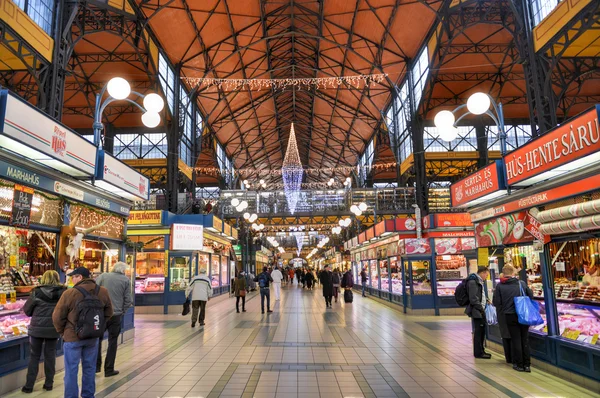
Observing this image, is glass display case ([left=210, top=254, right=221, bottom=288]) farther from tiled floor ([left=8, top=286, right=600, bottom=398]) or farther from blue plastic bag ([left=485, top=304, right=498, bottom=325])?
blue plastic bag ([left=485, top=304, right=498, bottom=325])

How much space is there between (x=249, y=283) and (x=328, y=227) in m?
11.8

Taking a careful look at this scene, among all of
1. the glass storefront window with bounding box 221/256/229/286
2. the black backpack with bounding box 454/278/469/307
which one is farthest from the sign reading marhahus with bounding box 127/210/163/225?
the black backpack with bounding box 454/278/469/307

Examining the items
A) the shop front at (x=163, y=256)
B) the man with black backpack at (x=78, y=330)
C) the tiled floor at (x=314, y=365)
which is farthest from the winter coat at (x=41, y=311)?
the shop front at (x=163, y=256)

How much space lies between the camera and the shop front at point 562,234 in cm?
510

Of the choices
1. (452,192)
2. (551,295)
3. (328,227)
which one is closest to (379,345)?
(551,295)

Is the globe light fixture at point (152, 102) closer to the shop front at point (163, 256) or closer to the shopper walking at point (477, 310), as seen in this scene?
the shopper walking at point (477, 310)

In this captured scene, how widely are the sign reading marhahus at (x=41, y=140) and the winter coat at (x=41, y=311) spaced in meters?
1.89

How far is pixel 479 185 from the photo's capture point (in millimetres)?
7727

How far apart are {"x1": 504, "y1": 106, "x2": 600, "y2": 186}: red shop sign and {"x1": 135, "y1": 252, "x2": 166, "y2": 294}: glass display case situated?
1230cm

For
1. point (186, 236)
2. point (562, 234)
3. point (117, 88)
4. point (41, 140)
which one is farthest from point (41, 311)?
point (186, 236)

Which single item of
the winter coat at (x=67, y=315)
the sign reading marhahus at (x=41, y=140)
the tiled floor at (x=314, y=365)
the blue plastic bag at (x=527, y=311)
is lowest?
the tiled floor at (x=314, y=365)

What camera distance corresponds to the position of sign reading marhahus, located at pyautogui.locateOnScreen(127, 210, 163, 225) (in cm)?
1465

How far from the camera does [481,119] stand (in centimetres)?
2216

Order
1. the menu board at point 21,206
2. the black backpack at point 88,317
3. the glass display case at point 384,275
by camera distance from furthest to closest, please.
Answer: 1. the glass display case at point 384,275
2. the menu board at point 21,206
3. the black backpack at point 88,317
